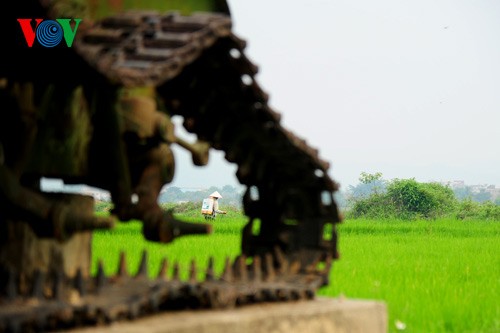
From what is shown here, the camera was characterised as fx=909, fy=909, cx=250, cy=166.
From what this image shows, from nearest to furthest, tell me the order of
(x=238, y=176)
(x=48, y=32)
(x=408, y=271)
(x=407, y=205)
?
(x=48, y=32), (x=238, y=176), (x=408, y=271), (x=407, y=205)

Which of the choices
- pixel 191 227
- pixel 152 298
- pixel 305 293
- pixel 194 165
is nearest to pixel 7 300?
pixel 152 298

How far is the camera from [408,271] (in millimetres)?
8945

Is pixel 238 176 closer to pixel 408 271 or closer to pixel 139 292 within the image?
pixel 139 292

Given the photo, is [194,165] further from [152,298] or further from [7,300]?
[7,300]

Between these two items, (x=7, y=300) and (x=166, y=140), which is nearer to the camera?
(x=7, y=300)

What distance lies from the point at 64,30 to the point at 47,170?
0.85 m

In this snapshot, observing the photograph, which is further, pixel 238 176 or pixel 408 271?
pixel 408 271

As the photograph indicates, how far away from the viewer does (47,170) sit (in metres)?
3.37

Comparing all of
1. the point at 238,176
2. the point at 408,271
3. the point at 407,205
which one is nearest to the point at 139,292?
the point at 238,176

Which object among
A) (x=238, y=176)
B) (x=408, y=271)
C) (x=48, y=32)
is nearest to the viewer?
(x=48, y=32)

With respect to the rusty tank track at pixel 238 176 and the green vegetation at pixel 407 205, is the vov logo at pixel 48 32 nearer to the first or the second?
the rusty tank track at pixel 238 176

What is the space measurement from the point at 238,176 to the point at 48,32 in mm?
1640

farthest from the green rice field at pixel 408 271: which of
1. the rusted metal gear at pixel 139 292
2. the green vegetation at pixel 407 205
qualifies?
the green vegetation at pixel 407 205

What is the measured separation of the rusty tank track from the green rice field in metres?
0.32
